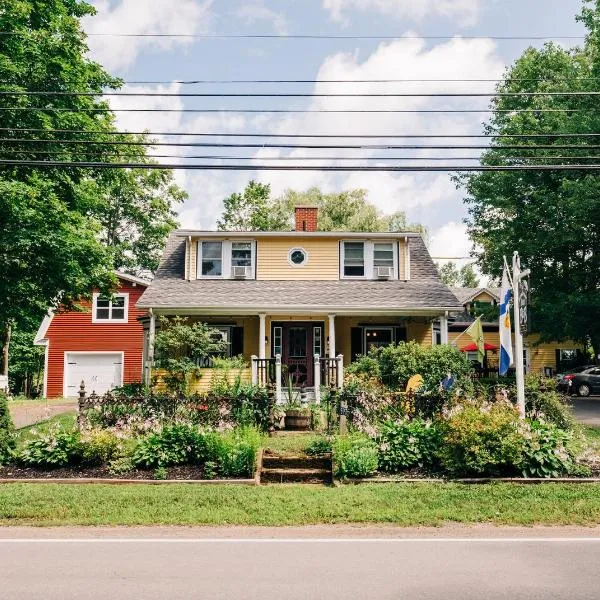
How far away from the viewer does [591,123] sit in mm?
22219

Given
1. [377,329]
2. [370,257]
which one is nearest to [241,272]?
[370,257]

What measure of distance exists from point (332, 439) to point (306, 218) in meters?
14.8

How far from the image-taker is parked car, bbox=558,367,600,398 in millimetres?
29953

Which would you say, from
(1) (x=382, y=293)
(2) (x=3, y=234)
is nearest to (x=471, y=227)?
(1) (x=382, y=293)

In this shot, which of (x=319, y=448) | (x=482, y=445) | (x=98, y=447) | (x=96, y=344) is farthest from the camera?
(x=96, y=344)

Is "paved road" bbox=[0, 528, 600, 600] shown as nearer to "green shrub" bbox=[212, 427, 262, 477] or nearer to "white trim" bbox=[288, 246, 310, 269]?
"green shrub" bbox=[212, 427, 262, 477]

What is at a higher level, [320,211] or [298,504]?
[320,211]

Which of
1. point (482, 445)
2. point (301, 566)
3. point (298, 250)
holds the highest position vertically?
point (298, 250)

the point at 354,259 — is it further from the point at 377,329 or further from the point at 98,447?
the point at 98,447

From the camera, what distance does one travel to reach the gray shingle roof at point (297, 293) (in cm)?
2022

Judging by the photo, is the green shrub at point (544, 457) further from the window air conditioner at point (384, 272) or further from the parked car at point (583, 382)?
the parked car at point (583, 382)

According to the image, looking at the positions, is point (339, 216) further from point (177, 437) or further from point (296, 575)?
point (296, 575)

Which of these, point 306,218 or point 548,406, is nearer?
point 548,406

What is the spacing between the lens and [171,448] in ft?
33.9
